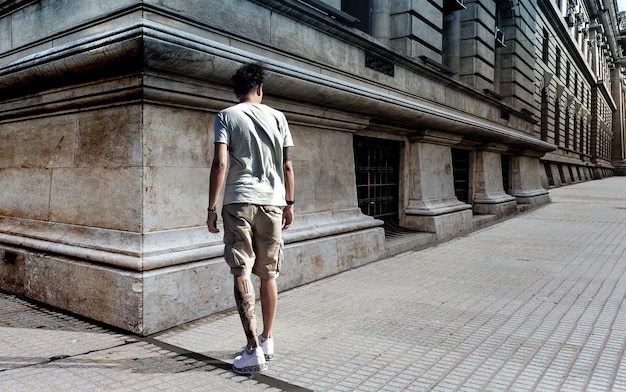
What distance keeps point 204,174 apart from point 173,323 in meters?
1.39

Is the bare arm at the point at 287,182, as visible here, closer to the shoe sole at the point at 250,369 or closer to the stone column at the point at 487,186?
the shoe sole at the point at 250,369

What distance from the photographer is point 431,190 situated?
9.36 m

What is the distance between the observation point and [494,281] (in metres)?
5.82

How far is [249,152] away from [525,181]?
14655 mm

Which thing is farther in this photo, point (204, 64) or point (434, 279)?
point (434, 279)

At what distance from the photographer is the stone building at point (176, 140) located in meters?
4.17

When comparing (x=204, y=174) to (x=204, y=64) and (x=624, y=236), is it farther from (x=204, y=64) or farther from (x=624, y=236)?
(x=624, y=236)

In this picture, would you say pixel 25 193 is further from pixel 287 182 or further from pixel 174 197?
pixel 287 182

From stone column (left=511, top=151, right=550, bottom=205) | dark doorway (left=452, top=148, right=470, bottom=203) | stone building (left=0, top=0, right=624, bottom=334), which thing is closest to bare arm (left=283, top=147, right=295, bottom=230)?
stone building (left=0, top=0, right=624, bottom=334)

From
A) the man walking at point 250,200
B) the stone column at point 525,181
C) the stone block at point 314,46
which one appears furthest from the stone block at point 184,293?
the stone column at point 525,181

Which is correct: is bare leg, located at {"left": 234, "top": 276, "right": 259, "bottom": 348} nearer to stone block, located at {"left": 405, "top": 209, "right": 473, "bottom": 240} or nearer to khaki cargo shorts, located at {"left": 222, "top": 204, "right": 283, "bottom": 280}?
khaki cargo shorts, located at {"left": 222, "top": 204, "right": 283, "bottom": 280}

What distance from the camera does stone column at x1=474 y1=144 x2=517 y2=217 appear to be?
1227cm

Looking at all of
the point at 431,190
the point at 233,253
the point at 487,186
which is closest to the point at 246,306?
the point at 233,253

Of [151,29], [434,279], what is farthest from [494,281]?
[151,29]
